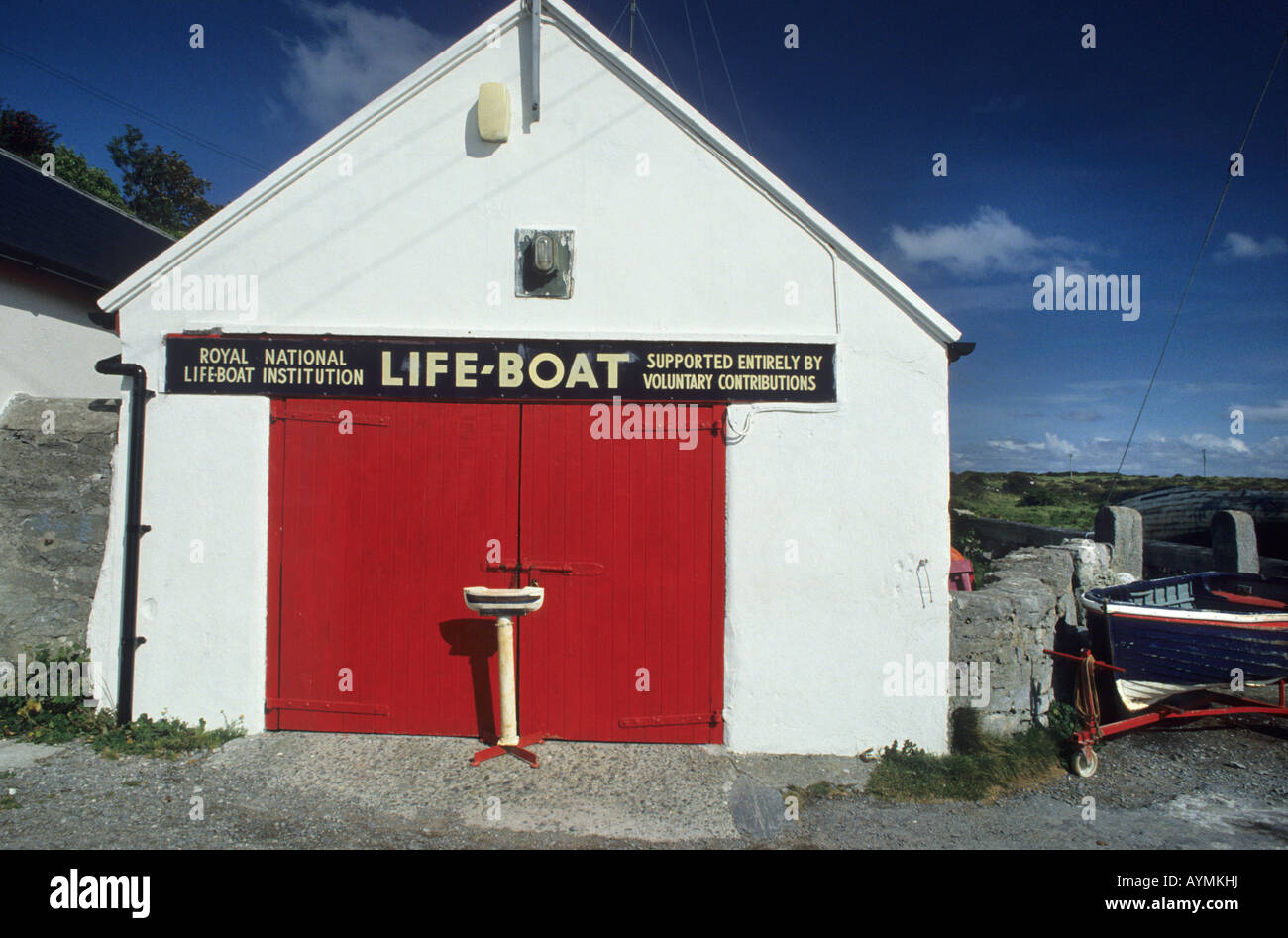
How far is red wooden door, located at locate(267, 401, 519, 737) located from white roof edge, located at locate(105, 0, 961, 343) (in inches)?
67.2

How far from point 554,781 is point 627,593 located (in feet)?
5.35

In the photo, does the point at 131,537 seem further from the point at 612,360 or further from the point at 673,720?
the point at 673,720

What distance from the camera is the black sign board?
5957 millimetres

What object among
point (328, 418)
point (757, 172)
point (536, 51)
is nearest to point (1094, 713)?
point (757, 172)

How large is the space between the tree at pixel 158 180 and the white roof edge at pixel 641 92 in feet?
106

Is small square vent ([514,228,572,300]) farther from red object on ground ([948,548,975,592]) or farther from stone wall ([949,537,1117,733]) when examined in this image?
red object on ground ([948,548,975,592])

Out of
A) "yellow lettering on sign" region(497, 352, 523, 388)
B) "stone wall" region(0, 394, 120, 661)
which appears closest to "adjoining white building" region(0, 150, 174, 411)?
"stone wall" region(0, 394, 120, 661)

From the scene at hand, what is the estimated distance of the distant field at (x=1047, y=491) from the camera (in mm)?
24491
